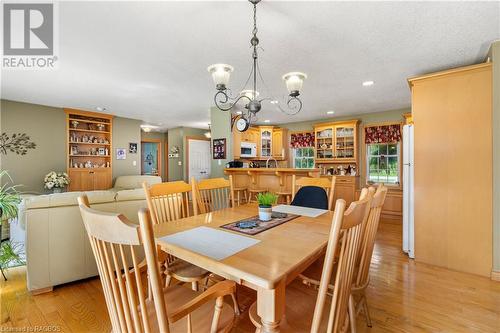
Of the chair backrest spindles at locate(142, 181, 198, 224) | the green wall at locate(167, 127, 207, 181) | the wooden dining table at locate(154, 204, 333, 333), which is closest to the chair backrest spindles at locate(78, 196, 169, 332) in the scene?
the wooden dining table at locate(154, 204, 333, 333)

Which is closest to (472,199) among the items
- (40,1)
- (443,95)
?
(443,95)

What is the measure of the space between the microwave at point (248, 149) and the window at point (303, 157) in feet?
4.71

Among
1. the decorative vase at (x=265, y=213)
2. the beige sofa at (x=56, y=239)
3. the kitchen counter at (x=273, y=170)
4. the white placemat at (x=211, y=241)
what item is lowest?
the beige sofa at (x=56, y=239)

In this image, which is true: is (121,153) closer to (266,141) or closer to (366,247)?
(266,141)

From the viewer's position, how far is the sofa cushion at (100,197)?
91.8 inches

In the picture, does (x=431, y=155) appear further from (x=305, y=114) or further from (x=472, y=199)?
(x=305, y=114)

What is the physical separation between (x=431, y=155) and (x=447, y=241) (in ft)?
3.39

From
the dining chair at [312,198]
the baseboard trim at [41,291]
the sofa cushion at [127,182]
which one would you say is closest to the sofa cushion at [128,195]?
the baseboard trim at [41,291]

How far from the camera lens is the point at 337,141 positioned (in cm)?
609

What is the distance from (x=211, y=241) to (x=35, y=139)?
5702 millimetres

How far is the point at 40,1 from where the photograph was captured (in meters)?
1.79

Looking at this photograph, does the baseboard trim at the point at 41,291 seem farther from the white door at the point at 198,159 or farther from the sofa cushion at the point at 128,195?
the white door at the point at 198,159

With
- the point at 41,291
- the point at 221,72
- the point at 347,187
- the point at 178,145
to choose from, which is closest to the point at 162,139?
the point at 178,145

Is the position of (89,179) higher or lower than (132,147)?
lower
